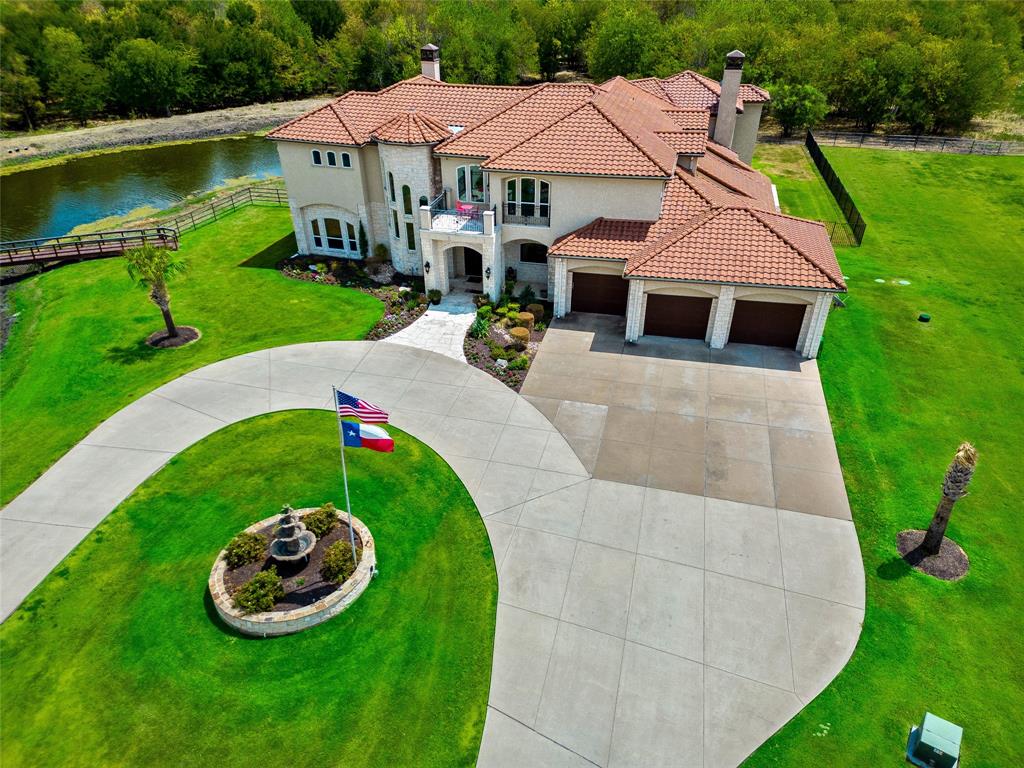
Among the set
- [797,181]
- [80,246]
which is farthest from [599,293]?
[797,181]

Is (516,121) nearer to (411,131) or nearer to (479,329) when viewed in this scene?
(411,131)

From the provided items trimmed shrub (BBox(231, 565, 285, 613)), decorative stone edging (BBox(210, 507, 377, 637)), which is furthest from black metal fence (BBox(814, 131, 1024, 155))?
trimmed shrub (BBox(231, 565, 285, 613))

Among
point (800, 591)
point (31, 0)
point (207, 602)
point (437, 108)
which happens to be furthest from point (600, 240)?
point (31, 0)

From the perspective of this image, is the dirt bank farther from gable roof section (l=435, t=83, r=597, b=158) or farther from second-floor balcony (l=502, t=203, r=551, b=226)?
second-floor balcony (l=502, t=203, r=551, b=226)

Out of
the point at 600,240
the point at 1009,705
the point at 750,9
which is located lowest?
the point at 1009,705

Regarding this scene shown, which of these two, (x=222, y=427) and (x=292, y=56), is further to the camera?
(x=292, y=56)

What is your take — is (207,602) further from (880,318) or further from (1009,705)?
(880,318)
